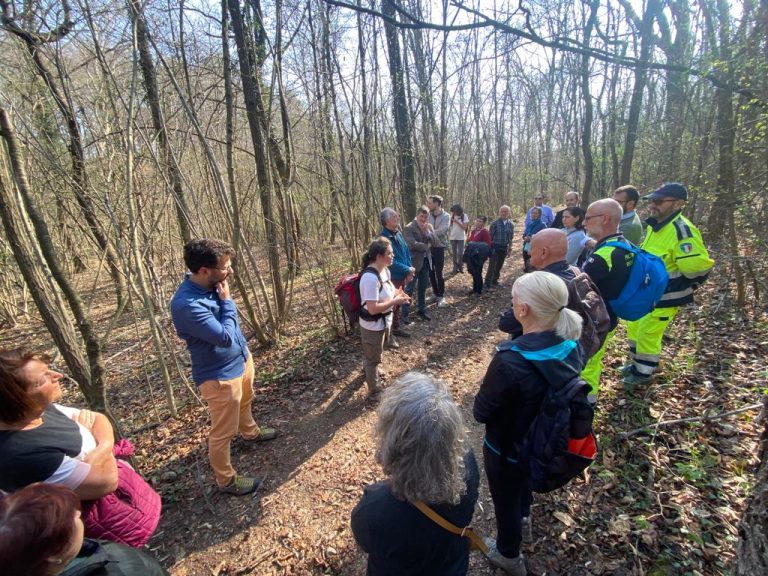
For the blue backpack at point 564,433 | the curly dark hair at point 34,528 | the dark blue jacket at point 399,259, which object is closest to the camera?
the curly dark hair at point 34,528

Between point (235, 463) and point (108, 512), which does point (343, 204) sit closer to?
point (235, 463)

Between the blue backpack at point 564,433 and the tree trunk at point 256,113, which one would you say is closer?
the blue backpack at point 564,433

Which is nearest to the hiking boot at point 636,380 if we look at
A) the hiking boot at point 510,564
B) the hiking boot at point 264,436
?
the hiking boot at point 510,564

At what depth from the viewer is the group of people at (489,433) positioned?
4.12 ft

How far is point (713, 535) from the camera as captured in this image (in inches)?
80.8

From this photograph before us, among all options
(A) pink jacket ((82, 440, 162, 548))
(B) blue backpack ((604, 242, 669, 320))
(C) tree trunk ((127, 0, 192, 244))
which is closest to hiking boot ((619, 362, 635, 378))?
(B) blue backpack ((604, 242, 669, 320))

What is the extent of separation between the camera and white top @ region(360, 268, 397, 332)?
3.32m

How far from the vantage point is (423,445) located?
1.26 metres

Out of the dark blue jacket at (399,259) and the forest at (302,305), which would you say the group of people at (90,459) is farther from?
the dark blue jacket at (399,259)

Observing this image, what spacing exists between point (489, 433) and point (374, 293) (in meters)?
1.77

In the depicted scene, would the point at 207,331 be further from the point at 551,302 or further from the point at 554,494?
the point at 554,494

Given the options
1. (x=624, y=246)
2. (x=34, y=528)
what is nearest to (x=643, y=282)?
(x=624, y=246)

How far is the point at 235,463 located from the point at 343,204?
4.32 m

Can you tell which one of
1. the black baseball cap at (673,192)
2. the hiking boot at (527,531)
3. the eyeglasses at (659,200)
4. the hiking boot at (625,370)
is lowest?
the hiking boot at (527,531)
